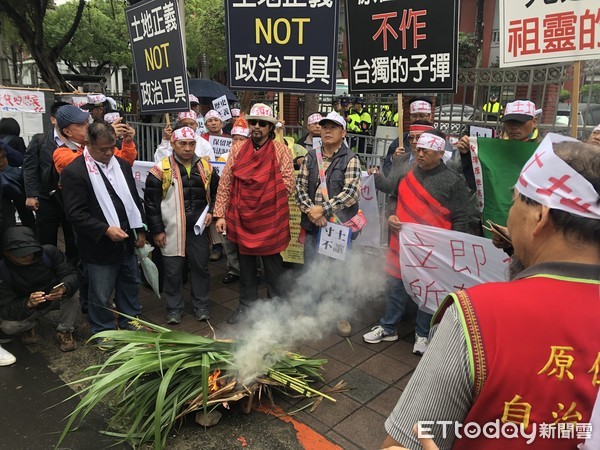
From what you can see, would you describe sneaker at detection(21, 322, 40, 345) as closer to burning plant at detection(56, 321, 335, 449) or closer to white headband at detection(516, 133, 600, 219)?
burning plant at detection(56, 321, 335, 449)

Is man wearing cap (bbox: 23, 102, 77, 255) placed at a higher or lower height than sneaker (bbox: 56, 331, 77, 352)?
higher

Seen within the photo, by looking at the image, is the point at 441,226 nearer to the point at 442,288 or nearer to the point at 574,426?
the point at 442,288

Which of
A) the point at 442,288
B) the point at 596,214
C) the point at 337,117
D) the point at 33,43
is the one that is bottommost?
the point at 442,288

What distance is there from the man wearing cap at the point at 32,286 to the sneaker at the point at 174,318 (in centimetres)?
86

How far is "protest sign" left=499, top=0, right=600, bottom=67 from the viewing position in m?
3.12

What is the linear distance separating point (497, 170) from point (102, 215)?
326 cm

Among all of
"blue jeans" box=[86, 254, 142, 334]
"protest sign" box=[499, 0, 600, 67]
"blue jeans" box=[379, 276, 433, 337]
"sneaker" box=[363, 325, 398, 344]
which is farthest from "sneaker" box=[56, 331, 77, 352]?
"protest sign" box=[499, 0, 600, 67]

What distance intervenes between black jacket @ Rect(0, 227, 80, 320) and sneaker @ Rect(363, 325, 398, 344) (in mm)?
2691

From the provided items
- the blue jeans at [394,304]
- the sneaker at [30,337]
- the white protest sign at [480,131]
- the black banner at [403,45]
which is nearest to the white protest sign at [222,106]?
the black banner at [403,45]

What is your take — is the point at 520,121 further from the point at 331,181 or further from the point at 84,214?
the point at 84,214

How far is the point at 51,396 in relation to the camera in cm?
342

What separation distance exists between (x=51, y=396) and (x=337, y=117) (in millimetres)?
3254

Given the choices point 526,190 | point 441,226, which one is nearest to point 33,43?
point 441,226


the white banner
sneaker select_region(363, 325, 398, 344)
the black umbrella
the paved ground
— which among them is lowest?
the paved ground
